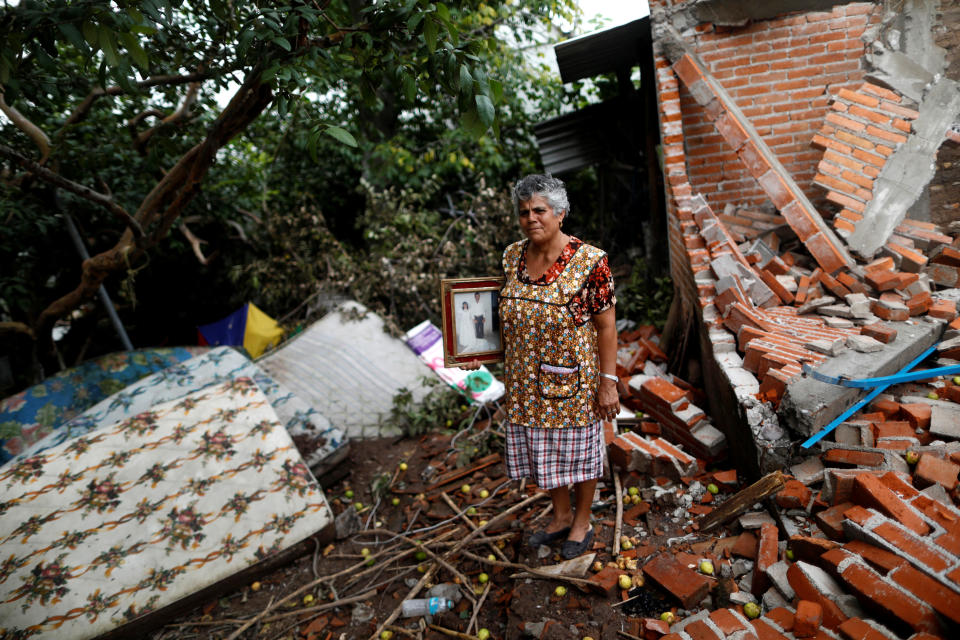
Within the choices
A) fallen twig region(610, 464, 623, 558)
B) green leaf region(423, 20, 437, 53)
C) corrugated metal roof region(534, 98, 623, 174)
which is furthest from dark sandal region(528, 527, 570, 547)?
corrugated metal roof region(534, 98, 623, 174)

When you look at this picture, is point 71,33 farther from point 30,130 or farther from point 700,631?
point 700,631

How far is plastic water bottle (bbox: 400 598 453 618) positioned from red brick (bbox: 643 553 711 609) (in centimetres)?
106

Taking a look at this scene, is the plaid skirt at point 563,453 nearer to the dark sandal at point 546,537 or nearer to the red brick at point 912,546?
the dark sandal at point 546,537

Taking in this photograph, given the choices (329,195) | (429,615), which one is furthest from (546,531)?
(329,195)

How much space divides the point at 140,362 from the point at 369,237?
106 inches

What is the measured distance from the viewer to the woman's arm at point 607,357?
7.90 ft

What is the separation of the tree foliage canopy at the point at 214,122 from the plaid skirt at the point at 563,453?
1.43m

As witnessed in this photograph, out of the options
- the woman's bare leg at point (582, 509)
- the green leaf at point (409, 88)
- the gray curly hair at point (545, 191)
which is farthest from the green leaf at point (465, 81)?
the woman's bare leg at point (582, 509)

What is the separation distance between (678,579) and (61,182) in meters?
4.24

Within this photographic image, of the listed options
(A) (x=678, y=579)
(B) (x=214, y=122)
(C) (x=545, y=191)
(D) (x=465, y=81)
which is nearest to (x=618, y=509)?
(A) (x=678, y=579)

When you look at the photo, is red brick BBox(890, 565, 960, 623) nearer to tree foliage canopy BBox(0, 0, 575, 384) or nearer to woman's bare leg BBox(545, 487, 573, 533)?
woman's bare leg BBox(545, 487, 573, 533)

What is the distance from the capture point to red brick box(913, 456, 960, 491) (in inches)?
88.6

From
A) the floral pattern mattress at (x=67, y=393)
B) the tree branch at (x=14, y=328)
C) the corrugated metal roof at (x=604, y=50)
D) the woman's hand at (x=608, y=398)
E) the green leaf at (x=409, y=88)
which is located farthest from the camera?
the corrugated metal roof at (x=604, y=50)

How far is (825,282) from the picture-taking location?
3830 mm
